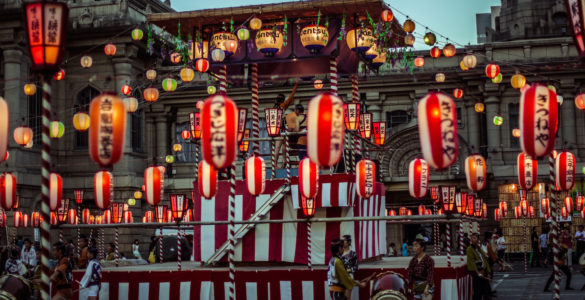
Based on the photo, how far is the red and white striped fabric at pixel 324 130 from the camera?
1197 centimetres

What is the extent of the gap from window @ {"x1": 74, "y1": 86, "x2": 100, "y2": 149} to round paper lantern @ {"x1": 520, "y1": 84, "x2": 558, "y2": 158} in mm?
32665

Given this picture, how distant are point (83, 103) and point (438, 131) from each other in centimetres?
3331

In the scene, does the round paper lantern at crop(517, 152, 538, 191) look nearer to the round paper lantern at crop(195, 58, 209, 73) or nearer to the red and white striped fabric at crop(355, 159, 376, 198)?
the red and white striped fabric at crop(355, 159, 376, 198)

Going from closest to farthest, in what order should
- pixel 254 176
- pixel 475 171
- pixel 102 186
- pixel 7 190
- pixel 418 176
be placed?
pixel 254 176, pixel 475 171, pixel 418 176, pixel 102 186, pixel 7 190

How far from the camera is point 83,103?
41281 millimetres

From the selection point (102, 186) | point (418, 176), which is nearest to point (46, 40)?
point (102, 186)

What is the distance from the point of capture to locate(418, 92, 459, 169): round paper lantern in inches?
444

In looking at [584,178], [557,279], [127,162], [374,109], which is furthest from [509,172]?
[557,279]

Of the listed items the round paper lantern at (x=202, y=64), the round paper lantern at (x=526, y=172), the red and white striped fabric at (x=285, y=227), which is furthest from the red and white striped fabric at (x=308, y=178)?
the round paper lantern at (x=526, y=172)

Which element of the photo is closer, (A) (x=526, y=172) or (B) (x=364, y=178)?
(B) (x=364, y=178)

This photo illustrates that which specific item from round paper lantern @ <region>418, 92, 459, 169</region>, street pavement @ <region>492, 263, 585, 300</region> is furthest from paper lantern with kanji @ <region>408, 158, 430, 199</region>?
round paper lantern @ <region>418, 92, 459, 169</region>

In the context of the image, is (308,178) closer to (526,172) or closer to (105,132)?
(105,132)

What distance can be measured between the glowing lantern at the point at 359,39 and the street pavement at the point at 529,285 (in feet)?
29.0

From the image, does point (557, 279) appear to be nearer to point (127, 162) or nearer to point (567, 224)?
point (567, 224)
